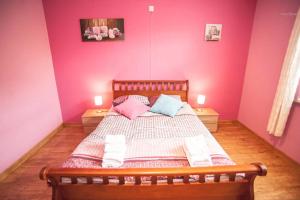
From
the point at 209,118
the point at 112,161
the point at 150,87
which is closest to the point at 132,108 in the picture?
the point at 150,87

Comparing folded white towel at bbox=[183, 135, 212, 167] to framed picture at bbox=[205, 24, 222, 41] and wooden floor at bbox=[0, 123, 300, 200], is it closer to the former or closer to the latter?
wooden floor at bbox=[0, 123, 300, 200]

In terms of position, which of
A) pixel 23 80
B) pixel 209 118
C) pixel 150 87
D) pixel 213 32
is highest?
pixel 213 32

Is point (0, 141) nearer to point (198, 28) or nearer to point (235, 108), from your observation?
point (198, 28)

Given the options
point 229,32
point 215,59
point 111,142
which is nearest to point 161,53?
point 215,59

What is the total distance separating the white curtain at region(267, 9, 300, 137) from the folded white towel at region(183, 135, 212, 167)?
1542 mm

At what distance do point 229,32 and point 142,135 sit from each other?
267 centimetres

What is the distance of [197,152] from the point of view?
1.58 m

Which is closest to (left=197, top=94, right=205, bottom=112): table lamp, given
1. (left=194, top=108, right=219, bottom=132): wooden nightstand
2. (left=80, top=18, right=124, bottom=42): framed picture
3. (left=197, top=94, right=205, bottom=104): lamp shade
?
(left=197, top=94, right=205, bottom=104): lamp shade

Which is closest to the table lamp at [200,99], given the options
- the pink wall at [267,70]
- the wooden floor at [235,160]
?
the wooden floor at [235,160]

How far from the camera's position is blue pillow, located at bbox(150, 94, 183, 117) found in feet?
9.15

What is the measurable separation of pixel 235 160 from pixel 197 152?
4.49 ft

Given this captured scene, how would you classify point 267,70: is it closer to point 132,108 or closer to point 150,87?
point 150,87

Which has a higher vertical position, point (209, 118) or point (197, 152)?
point (197, 152)

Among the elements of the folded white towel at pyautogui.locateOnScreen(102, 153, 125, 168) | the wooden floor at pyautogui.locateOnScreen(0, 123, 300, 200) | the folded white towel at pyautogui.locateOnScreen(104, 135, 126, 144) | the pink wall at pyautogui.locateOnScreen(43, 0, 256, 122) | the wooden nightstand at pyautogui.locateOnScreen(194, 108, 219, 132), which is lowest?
the wooden floor at pyautogui.locateOnScreen(0, 123, 300, 200)
